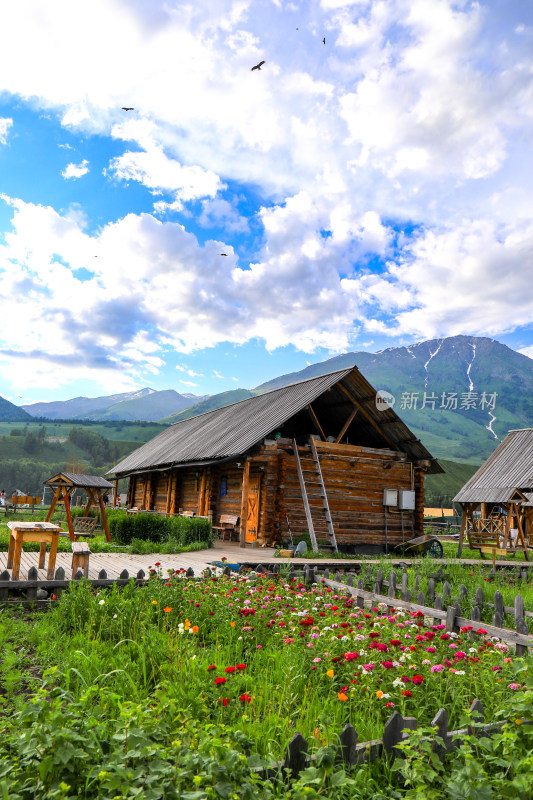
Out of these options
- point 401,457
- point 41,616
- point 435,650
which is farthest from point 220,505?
point 435,650

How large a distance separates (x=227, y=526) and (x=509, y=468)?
18.6 m

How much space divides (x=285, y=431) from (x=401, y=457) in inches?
202

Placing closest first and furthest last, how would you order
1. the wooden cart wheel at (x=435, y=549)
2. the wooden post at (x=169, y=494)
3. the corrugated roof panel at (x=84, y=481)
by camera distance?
the corrugated roof panel at (x=84, y=481), the wooden cart wheel at (x=435, y=549), the wooden post at (x=169, y=494)

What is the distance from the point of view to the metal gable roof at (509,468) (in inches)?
1101

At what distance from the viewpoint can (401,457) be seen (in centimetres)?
2133

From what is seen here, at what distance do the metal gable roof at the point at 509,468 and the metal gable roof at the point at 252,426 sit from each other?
8010 millimetres

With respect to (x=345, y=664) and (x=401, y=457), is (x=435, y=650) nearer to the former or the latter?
(x=345, y=664)

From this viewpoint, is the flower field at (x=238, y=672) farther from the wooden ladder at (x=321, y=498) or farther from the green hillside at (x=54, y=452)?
the green hillside at (x=54, y=452)

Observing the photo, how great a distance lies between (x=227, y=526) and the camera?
19938 millimetres

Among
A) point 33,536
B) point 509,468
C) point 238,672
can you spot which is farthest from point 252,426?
point 509,468

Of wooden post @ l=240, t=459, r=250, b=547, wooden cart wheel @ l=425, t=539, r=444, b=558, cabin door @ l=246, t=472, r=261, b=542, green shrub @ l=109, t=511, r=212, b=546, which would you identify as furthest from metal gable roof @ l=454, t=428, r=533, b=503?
green shrub @ l=109, t=511, r=212, b=546

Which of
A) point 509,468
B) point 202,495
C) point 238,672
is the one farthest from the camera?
point 509,468

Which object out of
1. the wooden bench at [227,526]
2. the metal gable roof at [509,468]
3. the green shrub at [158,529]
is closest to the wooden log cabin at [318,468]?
the wooden bench at [227,526]

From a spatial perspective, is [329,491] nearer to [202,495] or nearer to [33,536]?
[202,495]
